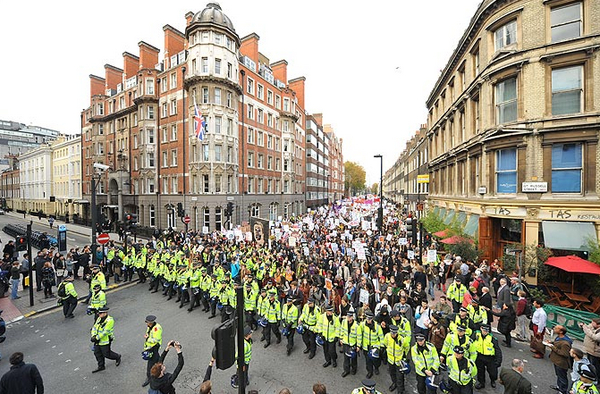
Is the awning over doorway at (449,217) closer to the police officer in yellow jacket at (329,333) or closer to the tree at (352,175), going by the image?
the police officer in yellow jacket at (329,333)

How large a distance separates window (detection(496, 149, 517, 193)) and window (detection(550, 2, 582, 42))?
5.66m

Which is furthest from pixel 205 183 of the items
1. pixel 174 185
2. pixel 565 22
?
pixel 565 22

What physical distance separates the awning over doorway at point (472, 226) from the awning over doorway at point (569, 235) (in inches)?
132

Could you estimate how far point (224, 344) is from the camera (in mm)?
4730

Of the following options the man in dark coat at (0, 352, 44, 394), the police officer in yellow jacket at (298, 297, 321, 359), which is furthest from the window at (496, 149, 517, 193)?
the man in dark coat at (0, 352, 44, 394)

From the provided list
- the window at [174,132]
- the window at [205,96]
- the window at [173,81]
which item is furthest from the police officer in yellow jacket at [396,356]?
the window at [173,81]

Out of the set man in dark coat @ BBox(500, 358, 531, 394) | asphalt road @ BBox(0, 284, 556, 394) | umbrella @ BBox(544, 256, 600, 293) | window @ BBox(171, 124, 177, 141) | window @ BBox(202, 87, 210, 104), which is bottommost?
asphalt road @ BBox(0, 284, 556, 394)

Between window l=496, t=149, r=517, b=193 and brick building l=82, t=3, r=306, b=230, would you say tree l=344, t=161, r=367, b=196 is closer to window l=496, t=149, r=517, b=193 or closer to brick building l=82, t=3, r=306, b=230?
brick building l=82, t=3, r=306, b=230

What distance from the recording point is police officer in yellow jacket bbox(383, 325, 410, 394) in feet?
22.0

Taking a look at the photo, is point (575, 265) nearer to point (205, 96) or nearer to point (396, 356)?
point (396, 356)

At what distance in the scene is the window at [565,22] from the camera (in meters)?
12.8

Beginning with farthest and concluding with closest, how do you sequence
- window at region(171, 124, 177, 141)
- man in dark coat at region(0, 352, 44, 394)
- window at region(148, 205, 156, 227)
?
window at region(148, 205, 156, 227)
window at region(171, 124, 177, 141)
man in dark coat at region(0, 352, 44, 394)

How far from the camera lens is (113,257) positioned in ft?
52.6

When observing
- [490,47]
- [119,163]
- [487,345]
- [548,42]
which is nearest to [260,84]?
[119,163]
